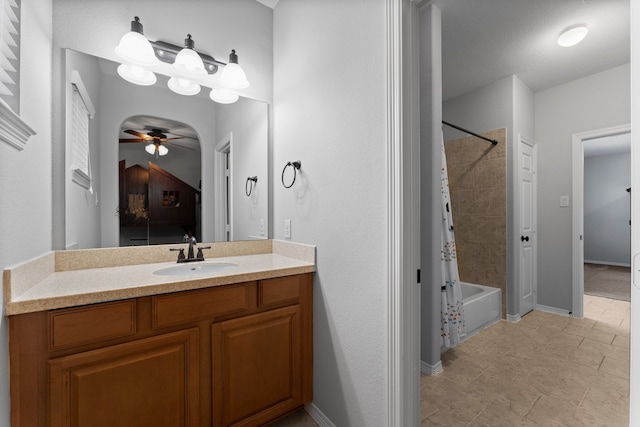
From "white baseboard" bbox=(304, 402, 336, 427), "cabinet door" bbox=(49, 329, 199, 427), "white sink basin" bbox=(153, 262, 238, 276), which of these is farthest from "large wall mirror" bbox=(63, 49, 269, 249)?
"white baseboard" bbox=(304, 402, 336, 427)

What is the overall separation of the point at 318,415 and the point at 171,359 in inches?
35.3

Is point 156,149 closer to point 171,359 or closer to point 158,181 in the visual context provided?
point 158,181

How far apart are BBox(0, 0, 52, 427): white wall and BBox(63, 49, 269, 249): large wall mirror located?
120 millimetres

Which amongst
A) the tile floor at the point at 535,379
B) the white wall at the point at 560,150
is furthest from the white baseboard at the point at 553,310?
the tile floor at the point at 535,379

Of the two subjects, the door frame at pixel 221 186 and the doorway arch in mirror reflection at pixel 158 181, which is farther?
the door frame at pixel 221 186

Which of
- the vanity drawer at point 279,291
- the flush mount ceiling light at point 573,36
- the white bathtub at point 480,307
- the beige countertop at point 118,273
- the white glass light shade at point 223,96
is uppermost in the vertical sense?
the flush mount ceiling light at point 573,36

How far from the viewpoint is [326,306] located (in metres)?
1.58

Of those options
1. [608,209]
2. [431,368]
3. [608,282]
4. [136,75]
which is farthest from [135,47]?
[608,209]

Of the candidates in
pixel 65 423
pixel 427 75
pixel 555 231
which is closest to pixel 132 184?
pixel 65 423

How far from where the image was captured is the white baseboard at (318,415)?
5.03 ft

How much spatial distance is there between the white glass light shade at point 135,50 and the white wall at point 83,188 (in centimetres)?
16

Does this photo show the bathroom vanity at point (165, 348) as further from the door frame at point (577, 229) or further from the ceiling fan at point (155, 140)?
the door frame at point (577, 229)

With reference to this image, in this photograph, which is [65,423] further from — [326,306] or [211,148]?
[211,148]

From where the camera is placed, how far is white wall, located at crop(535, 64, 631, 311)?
2926 mm
